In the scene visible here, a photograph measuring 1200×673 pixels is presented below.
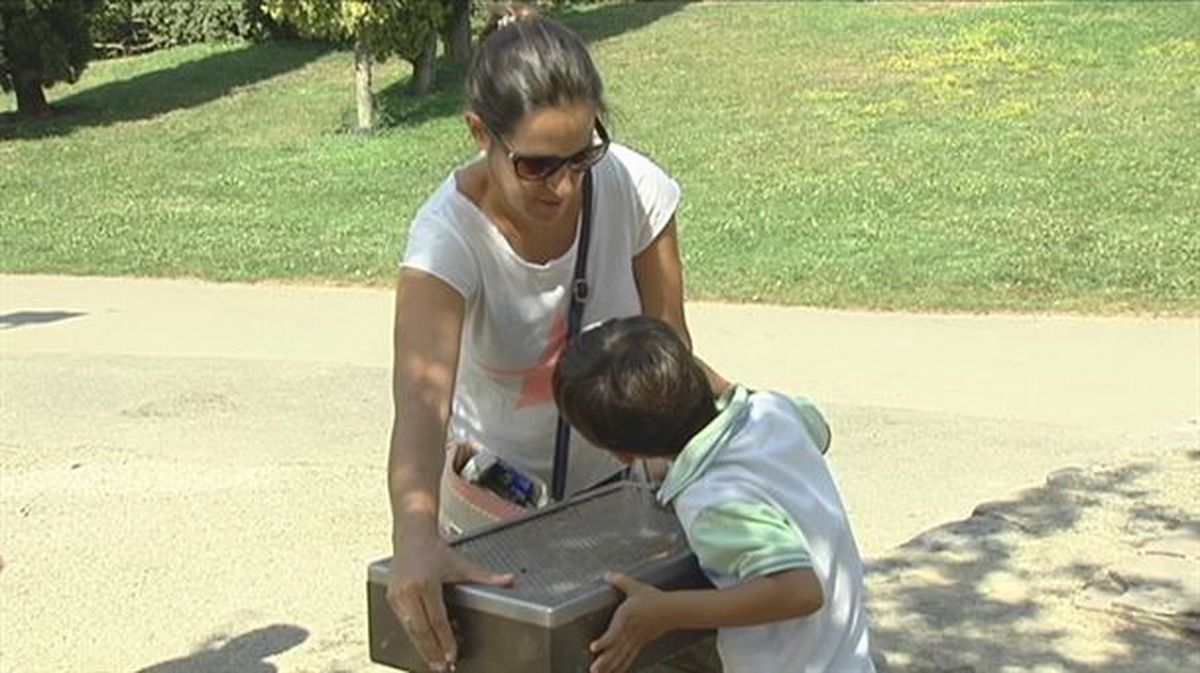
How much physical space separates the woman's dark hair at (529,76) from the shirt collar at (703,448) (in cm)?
49

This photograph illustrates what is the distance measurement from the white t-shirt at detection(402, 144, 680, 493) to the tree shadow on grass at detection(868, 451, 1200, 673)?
1.67 m

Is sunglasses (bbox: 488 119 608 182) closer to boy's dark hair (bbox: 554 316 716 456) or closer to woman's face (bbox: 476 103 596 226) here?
woman's face (bbox: 476 103 596 226)

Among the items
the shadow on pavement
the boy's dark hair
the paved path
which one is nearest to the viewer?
the boy's dark hair

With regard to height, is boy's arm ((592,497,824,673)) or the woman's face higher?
the woman's face

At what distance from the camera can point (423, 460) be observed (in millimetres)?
2605

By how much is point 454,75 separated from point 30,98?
585 cm

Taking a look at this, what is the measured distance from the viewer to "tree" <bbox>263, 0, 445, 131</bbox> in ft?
63.5

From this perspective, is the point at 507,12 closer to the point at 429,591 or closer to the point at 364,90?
the point at 429,591

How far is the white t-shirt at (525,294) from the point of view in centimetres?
273

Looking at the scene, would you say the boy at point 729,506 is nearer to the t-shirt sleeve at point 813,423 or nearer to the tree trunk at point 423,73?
the t-shirt sleeve at point 813,423

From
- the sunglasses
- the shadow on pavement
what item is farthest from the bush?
the sunglasses

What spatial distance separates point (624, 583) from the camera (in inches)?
92.8

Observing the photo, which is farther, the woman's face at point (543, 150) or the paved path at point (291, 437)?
the paved path at point (291, 437)

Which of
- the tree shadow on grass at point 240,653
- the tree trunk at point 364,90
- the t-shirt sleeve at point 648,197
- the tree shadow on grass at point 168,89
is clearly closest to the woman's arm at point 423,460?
the t-shirt sleeve at point 648,197
